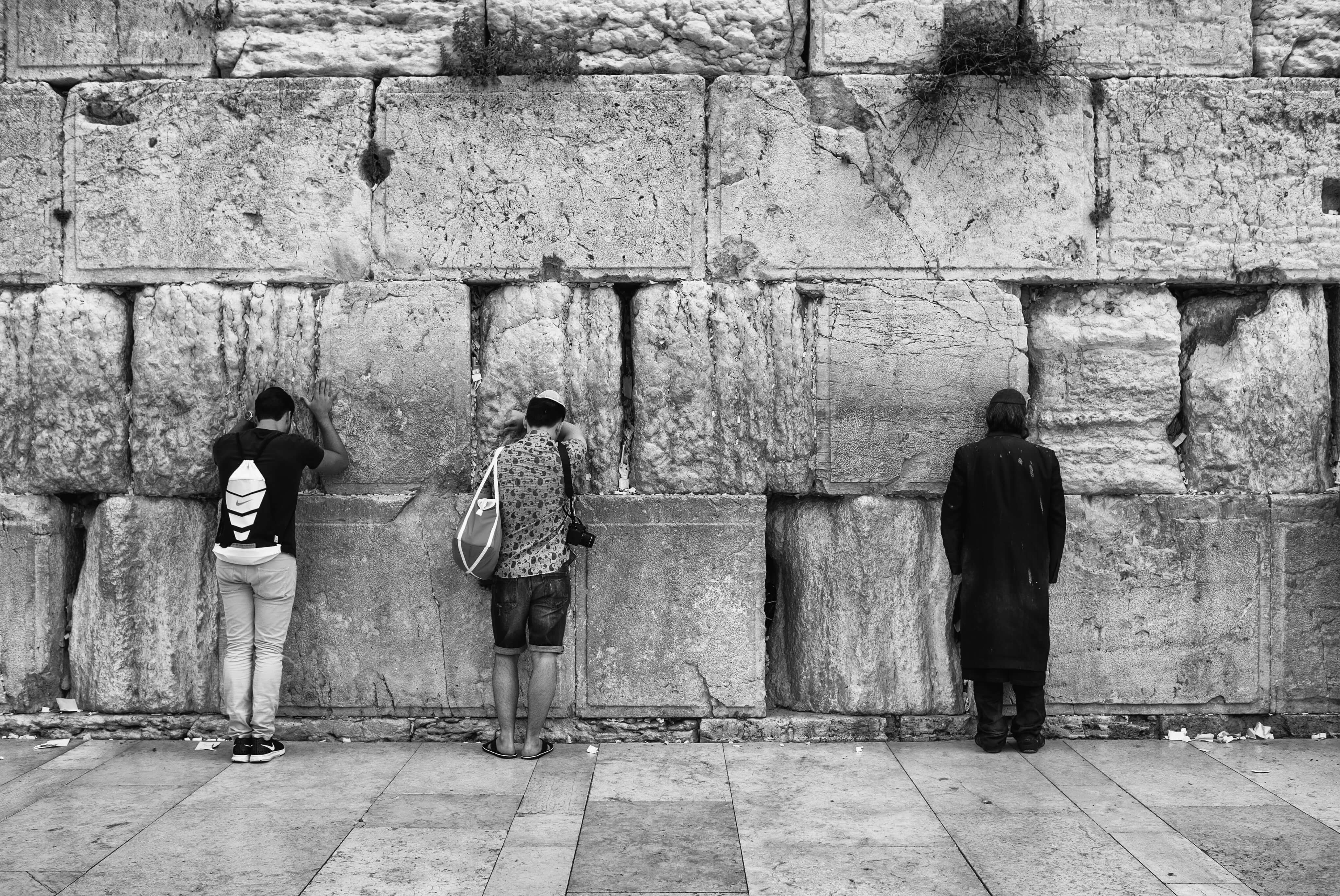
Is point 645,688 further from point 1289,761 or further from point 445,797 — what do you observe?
point 1289,761

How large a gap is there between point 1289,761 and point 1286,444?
1.55m

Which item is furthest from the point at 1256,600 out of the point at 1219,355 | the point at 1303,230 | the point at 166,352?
the point at 166,352

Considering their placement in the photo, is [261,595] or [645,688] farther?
[645,688]

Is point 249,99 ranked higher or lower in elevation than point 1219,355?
higher

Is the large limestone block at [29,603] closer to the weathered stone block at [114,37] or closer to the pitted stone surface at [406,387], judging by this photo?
the pitted stone surface at [406,387]

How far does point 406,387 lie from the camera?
482 centimetres

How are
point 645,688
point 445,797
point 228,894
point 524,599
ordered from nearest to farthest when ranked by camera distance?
point 228,894
point 445,797
point 524,599
point 645,688

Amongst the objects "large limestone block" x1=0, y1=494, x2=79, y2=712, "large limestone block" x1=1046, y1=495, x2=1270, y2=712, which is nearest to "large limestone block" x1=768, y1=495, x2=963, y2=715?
"large limestone block" x1=1046, y1=495, x2=1270, y2=712

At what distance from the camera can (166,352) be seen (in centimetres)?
483

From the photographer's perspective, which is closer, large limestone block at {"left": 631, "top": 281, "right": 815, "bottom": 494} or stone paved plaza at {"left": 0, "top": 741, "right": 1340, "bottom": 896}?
stone paved plaza at {"left": 0, "top": 741, "right": 1340, "bottom": 896}

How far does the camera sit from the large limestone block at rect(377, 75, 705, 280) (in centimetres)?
483

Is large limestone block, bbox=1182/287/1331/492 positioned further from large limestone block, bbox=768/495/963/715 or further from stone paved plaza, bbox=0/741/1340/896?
large limestone block, bbox=768/495/963/715

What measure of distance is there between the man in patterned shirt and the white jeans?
0.99 meters

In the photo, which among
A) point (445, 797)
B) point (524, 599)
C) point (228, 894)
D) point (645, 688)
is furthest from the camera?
point (645, 688)
